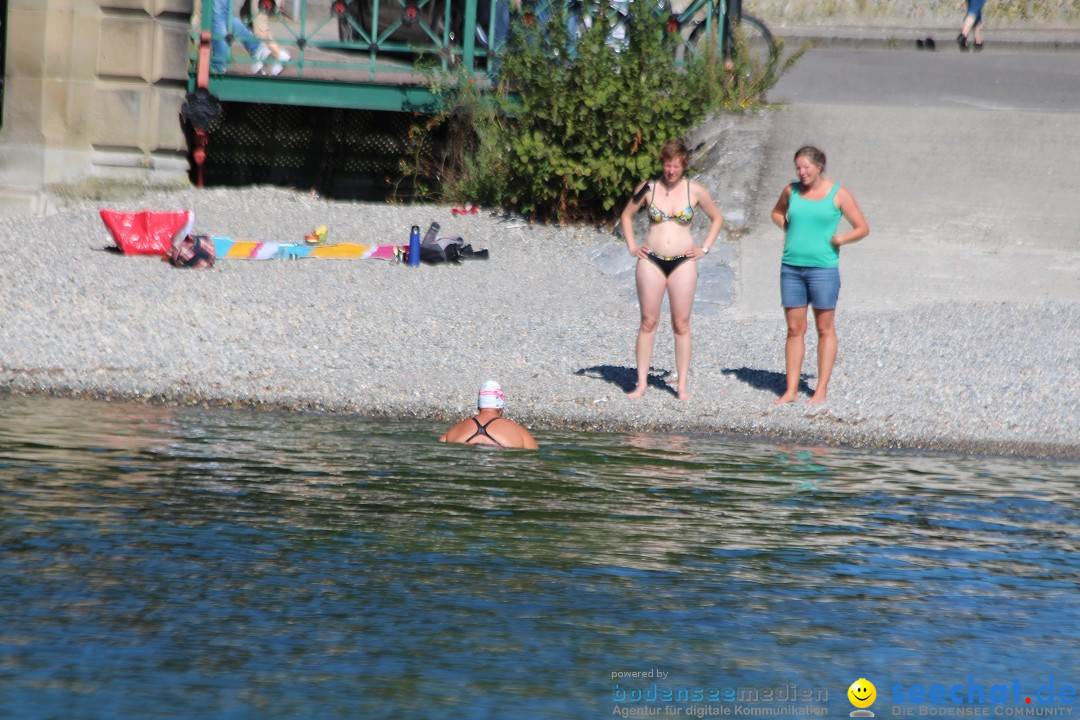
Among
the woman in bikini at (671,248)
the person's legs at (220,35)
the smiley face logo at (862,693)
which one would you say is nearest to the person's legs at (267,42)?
the person's legs at (220,35)

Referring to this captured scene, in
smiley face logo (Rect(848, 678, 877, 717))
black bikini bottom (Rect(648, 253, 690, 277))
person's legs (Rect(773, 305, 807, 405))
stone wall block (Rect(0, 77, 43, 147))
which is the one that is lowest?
smiley face logo (Rect(848, 678, 877, 717))

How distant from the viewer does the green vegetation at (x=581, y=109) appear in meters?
15.6

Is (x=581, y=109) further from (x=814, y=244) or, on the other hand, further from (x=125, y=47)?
(x=814, y=244)

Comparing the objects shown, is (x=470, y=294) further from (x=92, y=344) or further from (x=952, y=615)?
(x=952, y=615)

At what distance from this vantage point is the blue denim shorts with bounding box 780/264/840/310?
33.3 feet

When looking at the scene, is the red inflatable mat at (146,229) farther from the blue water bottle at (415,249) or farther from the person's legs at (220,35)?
the person's legs at (220,35)

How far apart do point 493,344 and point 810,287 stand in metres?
2.83

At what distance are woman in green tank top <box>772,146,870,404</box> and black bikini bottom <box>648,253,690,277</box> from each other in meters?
0.69

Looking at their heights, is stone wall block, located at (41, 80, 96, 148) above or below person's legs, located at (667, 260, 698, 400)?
above

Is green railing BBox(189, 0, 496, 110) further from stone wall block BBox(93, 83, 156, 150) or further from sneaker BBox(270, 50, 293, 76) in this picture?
stone wall block BBox(93, 83, 156, 150)

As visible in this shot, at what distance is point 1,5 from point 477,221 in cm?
613

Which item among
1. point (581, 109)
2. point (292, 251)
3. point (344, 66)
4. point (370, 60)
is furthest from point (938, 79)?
point (292, 251)

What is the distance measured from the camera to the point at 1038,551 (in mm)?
7016

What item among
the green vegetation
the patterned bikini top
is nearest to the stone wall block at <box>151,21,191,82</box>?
the green vegetation
